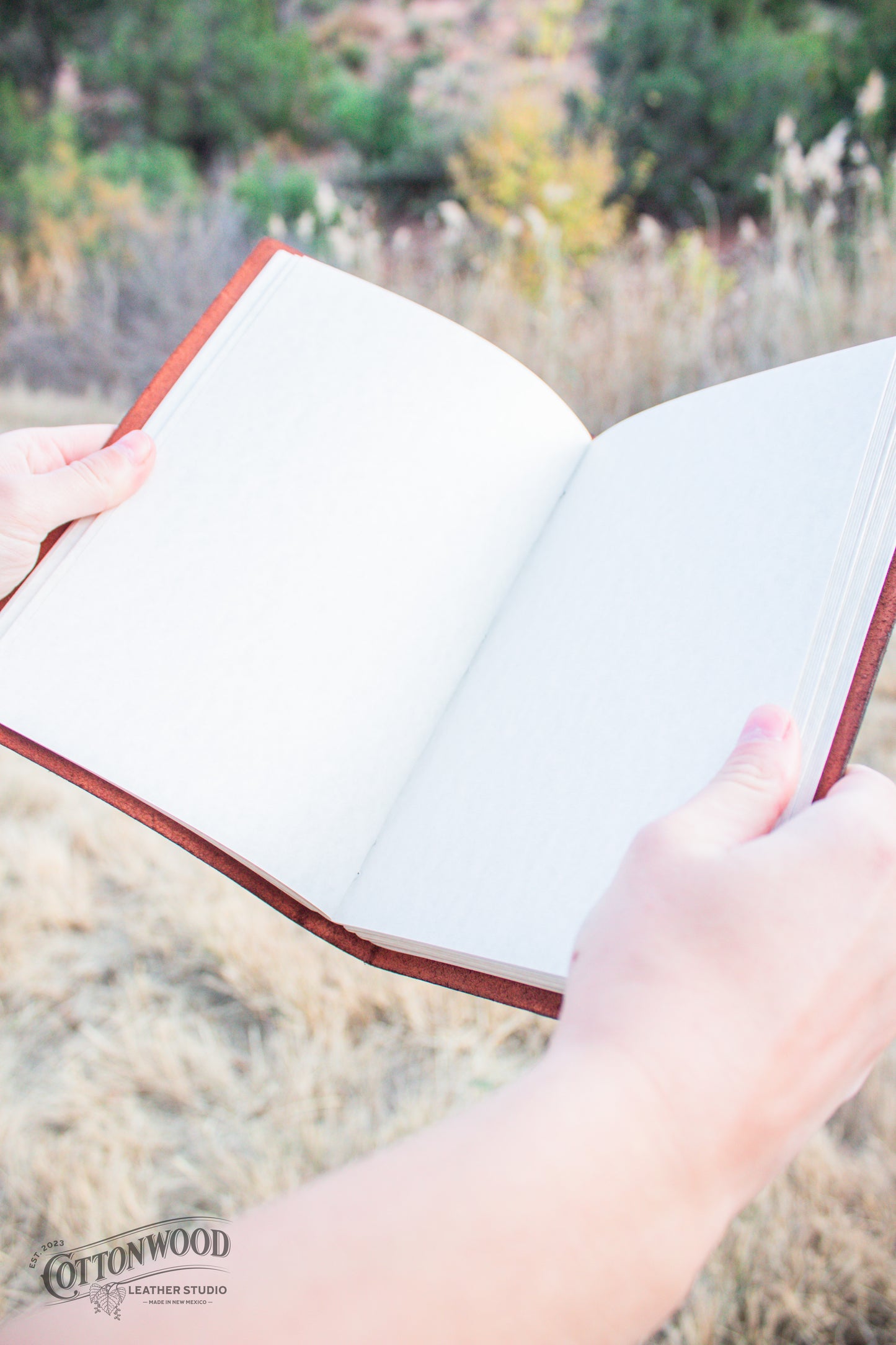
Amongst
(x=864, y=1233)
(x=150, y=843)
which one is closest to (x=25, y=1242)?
(x=150, y=843)

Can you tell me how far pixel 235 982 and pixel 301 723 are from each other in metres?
0.73

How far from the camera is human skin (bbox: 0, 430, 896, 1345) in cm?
44

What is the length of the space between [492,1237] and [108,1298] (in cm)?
22

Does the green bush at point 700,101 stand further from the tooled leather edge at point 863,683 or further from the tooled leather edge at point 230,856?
the tooled leather edge at point 863,683

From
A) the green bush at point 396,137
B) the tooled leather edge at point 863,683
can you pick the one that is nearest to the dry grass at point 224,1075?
the tooled leather edge at point 863,683

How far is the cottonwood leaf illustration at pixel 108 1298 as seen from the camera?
0.44 meters

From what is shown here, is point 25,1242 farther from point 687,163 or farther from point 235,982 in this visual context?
point 687,163

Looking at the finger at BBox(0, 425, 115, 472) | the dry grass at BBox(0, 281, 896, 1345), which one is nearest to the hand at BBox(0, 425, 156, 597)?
the finger at BBox(0, 425, 115, 472)

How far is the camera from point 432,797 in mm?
889

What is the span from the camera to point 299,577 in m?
0.93

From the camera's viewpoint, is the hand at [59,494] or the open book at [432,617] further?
the hand at [59,494]

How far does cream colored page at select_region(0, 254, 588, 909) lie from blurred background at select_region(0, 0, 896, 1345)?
62cm

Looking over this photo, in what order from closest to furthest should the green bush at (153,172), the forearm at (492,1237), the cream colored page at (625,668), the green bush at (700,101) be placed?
the forearm at (492,1237) → the cream colored page at (625,668) → the green bush at (700,101) → the green bush at (153,172)

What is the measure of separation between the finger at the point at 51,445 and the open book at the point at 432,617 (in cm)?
20
